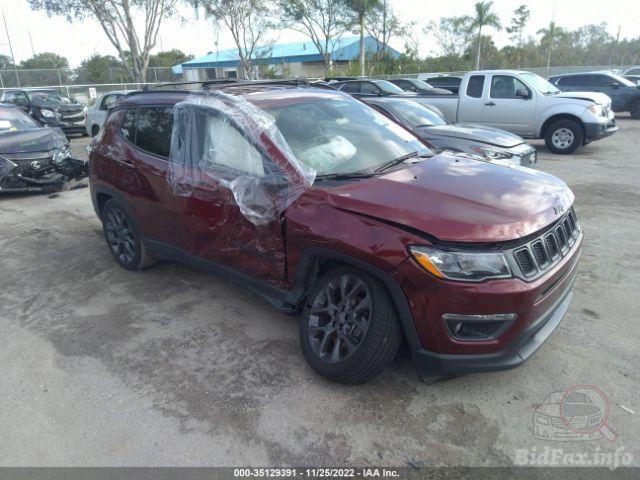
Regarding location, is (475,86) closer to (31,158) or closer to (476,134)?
(476,134)

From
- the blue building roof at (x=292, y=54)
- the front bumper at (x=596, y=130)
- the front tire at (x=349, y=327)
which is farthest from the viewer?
the blue building roof at (x=292, y=54)

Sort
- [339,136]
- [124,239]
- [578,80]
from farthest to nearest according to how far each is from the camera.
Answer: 1. [578,80]
2. [124,239]
3. [339,136]

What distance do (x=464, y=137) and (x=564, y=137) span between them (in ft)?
16.2

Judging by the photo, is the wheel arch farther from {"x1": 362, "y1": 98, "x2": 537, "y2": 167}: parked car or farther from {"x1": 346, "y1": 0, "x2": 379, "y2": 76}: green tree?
{"x1": 346, "y1": 0, "x2": 379, "y2": 76}: green tree

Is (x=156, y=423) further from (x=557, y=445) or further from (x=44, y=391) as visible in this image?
(x=557, y=445)

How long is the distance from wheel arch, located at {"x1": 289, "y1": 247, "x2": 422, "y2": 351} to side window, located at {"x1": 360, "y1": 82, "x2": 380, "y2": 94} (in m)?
11.3

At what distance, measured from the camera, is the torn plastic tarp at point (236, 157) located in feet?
9.99

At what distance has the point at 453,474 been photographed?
90.7 inches

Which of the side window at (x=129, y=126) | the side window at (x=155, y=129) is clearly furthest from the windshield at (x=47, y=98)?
the side window at (x=155, y=129)

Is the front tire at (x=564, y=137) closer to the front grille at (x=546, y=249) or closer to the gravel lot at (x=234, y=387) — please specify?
the gravel lot at (x=234, y=387)

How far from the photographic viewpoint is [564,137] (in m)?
10.5

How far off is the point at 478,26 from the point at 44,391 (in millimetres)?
41134

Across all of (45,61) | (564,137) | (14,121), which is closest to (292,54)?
(45,61)

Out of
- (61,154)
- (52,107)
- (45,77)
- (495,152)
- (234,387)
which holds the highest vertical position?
(45,77)
